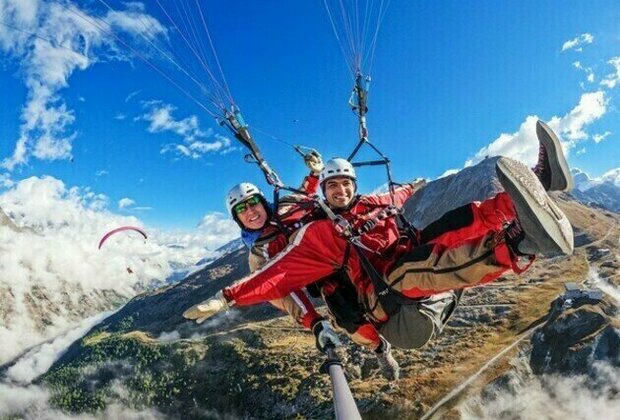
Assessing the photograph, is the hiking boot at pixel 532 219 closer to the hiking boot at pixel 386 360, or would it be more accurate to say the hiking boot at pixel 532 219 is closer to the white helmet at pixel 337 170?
the white helmet at pixel 337 170

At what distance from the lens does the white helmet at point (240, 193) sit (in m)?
8.61

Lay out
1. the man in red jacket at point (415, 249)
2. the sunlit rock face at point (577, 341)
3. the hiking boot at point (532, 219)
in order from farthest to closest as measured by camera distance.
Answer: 1. the sunlit rock face at point (577, 341)
2. the man in red jacket at point (415, 249)
3. the hiking boot at point (532, 219)

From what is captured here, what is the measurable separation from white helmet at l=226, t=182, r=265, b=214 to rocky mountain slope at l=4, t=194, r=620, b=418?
138ft

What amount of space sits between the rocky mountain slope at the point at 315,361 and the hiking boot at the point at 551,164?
4307 cm

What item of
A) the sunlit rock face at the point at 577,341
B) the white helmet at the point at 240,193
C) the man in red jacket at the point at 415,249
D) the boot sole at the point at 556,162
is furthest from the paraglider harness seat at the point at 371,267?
the sunlit rock face at the point at 577,341

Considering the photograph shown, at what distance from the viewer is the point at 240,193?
8.69m

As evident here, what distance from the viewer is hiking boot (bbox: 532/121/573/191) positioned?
6.16 metres

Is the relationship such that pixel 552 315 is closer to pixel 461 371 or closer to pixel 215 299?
pixel 461 371

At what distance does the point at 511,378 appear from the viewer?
151 feet

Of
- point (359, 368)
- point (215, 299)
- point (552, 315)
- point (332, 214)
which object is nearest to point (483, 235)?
point (332, 214)

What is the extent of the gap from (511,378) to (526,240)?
46840 mm

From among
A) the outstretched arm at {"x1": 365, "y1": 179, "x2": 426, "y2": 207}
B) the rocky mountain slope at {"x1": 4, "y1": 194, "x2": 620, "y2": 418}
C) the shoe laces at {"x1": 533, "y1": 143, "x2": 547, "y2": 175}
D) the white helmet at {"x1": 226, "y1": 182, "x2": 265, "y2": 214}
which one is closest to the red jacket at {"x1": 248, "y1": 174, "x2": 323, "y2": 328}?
the white helmet at {"x1": 226, "y1": 182, "x2": 265, "y2": 214}

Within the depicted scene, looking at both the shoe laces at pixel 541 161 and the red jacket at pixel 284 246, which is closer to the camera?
the shoe laces at pixel 541 161

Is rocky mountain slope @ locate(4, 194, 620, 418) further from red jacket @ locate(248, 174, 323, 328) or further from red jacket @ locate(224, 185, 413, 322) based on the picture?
red jacket @ locate(224, 185, 413, 322)
